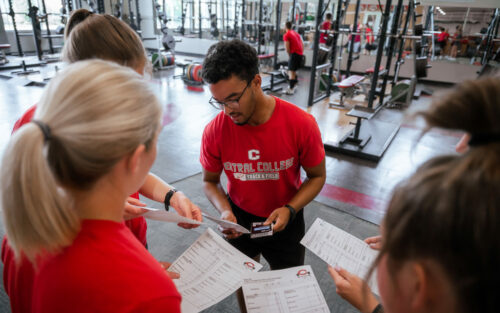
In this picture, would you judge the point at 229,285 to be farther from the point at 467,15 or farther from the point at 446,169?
the point at 467,15

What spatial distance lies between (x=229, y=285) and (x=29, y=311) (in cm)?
57

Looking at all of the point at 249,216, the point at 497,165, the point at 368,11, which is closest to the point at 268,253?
the point at 249,216

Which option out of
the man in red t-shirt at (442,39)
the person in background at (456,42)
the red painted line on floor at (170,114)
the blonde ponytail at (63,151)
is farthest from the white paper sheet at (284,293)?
the person in background at (456,42)

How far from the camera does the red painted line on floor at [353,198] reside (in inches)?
114

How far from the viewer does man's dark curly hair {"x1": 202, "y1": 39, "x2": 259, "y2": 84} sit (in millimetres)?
1214

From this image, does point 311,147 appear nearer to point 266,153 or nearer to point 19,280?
point 266,153

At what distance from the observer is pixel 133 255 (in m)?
0.60

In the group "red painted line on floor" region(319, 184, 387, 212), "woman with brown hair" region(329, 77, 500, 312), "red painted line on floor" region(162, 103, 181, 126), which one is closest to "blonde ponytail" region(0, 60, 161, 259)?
"woman with brown hair" region(329, 77, 500, 312)

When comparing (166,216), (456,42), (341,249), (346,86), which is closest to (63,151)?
(166,216)

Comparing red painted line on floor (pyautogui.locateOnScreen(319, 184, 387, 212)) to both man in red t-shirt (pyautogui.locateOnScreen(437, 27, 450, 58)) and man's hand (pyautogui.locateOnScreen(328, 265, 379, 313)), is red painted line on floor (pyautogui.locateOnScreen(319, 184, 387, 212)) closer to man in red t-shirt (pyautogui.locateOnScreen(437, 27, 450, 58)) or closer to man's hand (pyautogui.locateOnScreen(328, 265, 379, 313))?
man's hand (pyautogui.locateOnScreen(328, 265, 379, 313))

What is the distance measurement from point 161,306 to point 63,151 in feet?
1.14

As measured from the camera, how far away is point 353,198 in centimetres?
300

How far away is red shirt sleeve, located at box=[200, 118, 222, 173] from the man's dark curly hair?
0.22 metres

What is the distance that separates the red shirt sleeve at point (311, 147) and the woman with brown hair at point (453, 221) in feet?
2.48
